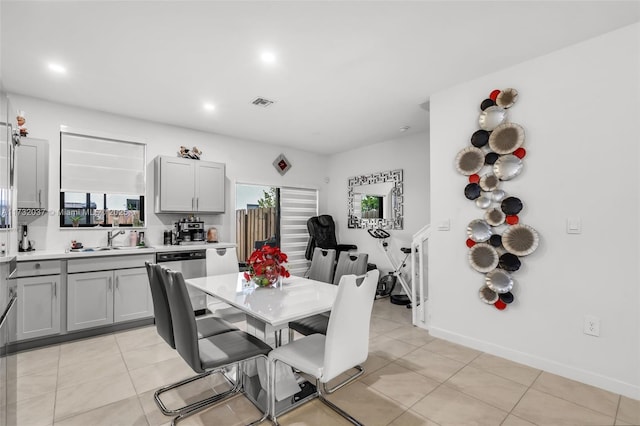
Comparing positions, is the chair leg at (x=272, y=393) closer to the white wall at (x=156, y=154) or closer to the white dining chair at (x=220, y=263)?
the white dining chair at (x=220, y=263)

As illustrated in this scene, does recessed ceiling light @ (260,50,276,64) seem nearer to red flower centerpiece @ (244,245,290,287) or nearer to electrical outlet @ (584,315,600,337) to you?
red flower centerpiece @ (244,245,290,287)

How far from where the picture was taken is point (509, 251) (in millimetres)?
2885

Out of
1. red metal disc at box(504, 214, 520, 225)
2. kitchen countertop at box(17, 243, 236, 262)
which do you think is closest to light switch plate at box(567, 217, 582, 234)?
red metal disc at box(504, 214, 520, 225)

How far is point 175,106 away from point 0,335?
10.1 ft

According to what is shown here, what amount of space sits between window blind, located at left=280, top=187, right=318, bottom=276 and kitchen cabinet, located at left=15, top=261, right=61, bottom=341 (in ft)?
11.3

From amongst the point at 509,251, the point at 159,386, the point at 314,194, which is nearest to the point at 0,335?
the point at 159,386

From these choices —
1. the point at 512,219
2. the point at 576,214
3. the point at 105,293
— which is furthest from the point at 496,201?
the point at 105,293

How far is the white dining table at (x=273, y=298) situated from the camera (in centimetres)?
190

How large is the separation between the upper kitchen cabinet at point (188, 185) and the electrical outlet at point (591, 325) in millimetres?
4443

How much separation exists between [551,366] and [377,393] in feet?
5.18

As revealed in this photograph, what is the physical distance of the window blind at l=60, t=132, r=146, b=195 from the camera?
3.87 m

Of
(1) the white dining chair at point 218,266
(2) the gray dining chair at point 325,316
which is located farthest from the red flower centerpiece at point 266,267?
(1) the white dining chair at point 218,266

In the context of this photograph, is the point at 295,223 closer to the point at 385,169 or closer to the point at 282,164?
the point at 282,164

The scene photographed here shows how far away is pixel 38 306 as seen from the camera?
3203 millimetres
